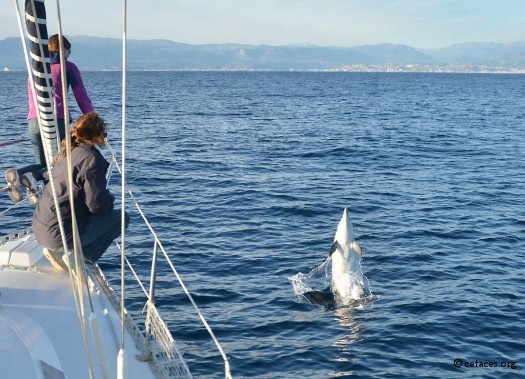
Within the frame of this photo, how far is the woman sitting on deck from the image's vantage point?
6234 millimetres

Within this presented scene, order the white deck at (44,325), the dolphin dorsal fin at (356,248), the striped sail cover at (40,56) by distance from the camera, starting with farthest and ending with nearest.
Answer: the dolphin dorsal fin at (356,248), the striped sail cover at (40,56), the white deck at (44,325)

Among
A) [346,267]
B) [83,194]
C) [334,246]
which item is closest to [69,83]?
[83,194]

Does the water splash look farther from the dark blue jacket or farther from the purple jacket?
the dark blue jacket

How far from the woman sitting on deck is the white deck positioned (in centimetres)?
38

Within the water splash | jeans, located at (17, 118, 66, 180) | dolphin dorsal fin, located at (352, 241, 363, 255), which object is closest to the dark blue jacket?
jeans, located at (17, 118, 66, 180)

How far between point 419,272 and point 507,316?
2.76m

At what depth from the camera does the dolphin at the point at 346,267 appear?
1356 centimetres

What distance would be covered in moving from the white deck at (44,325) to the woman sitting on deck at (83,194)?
0.38m

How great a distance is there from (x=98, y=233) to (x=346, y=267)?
26.3ft

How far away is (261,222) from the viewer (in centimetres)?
1945

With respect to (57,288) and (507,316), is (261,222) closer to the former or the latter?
(507,316)

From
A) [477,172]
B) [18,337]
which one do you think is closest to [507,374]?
[18,337]

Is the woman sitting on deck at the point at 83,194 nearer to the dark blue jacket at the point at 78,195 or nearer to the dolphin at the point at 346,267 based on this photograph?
the dark blue jacket at the point at 78,195

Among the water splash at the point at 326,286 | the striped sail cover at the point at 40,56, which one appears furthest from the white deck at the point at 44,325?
the water splash at the point at 326,286
